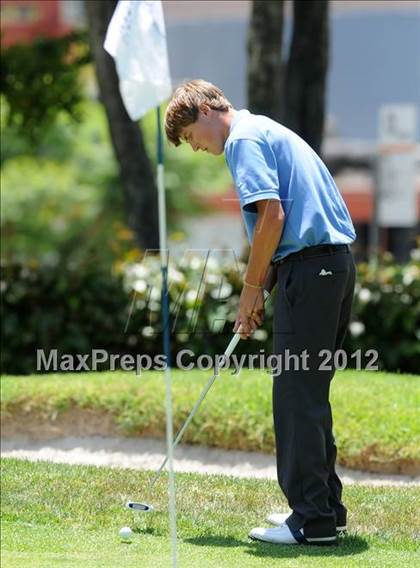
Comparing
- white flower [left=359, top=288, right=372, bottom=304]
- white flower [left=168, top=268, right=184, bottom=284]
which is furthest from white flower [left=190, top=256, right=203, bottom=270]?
white flower [left=359, top=288, right=372, bottom=304]

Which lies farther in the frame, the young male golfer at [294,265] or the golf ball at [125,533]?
the golf ball at [125,533]

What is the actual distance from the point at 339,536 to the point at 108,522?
1.07 m

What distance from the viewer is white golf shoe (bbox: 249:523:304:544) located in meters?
5.46

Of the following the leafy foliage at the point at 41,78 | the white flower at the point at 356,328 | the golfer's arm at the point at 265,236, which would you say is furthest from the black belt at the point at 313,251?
the leafy foliage at the point at 41,78

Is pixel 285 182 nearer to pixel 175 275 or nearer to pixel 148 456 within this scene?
pixel 148 456

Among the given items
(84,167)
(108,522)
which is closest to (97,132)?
(84,167)

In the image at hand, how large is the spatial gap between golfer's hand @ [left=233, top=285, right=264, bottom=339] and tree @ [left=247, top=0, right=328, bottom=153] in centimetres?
623

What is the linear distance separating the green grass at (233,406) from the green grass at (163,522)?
747 mm

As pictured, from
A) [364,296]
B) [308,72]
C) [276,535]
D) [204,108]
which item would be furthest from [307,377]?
[308,72]

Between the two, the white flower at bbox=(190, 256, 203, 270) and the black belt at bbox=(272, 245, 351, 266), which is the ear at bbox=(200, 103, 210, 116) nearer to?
the black belt at bbox=(272, 245, 351, 266)

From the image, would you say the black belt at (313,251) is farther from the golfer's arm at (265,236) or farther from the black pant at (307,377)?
the golfer's arm at (265,236)

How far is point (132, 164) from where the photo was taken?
40.5ft

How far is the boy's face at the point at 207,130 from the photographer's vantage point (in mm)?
5348

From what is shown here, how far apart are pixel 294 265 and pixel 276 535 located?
1207 millimetres
